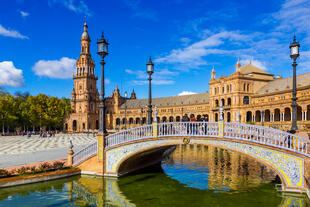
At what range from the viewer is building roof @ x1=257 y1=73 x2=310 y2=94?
57188 mm

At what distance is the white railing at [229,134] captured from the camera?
39.2ft

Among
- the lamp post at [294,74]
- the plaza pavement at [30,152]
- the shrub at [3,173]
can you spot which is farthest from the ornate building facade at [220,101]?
the shrub at [3,173]

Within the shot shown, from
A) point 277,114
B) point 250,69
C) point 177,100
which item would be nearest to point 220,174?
point 277,114

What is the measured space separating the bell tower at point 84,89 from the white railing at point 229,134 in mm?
86964


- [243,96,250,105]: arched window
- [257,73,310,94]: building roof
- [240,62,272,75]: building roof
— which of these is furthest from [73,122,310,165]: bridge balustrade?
[240,62,272,75]: building roof

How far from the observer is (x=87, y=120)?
9806 centimetres

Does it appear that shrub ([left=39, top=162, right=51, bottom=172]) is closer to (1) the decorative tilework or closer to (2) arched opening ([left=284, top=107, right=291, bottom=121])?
(1) the decorative tilework

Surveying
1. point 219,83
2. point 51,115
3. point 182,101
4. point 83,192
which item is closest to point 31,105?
point 51,115

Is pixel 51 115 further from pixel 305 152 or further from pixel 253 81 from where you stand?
pixel 305 152

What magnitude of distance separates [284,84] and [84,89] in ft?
241

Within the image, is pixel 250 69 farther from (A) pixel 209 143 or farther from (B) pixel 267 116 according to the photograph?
(A) pixel 209 143

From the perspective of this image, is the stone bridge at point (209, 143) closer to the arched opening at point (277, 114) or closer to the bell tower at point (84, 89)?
the arched opening at point (277, 114)

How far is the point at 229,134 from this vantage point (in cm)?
1308

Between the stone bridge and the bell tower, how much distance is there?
281 ft
